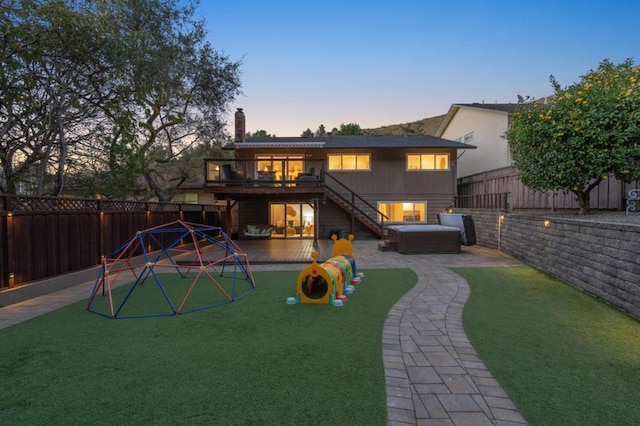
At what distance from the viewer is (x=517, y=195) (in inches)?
526

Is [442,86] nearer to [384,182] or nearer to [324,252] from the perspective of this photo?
[384,182]

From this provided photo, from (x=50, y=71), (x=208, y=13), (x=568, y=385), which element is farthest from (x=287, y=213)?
(x=568, y=385)

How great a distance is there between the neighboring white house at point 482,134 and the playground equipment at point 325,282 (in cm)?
1290

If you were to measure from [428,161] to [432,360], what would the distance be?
51.3ft

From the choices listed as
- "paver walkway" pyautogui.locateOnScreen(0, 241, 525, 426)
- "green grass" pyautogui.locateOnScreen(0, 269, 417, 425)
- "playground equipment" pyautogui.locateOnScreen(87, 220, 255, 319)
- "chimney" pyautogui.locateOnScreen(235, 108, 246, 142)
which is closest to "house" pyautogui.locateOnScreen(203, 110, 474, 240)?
"chimney" pyautogui.locateOnScreen(235, 108, 246, 142)

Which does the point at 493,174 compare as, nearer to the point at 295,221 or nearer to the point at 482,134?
the point at 482,134

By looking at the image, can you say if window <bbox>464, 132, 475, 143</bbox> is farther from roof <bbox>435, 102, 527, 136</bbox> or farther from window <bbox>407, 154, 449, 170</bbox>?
window <bbox>407, 154, 449, 170</bbox>

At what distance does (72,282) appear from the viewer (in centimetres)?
719

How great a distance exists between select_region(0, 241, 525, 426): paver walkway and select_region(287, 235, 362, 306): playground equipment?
1.02 metres

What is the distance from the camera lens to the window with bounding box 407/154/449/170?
57.7 ft

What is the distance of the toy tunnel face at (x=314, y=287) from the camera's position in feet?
18.8

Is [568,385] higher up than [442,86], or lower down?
lower down

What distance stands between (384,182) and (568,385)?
15.0 meters

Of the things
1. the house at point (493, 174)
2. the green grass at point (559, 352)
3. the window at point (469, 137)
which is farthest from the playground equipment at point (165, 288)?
the window at point (469, 137)
